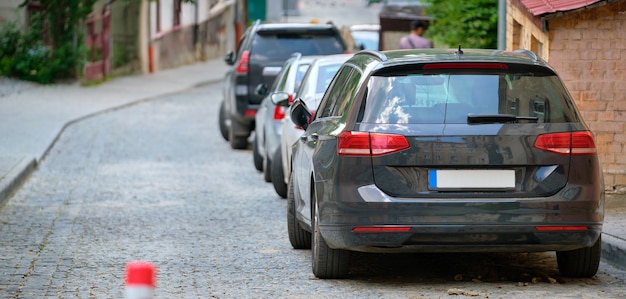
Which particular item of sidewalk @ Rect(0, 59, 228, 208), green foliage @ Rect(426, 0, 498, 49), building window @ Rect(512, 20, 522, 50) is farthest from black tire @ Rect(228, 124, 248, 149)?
building window @ Rect(512, 20, 522, 50)

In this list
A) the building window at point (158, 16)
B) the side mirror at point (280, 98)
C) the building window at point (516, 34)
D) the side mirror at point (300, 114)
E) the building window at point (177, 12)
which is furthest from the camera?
the building window at point (177, 12)

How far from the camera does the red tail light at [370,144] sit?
7.98 m

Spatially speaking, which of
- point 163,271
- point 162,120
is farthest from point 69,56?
point 163,271

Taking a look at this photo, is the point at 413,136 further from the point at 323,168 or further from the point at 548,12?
the point at 548,12

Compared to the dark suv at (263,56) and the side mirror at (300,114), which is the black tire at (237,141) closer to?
the dark suv at (263,56)

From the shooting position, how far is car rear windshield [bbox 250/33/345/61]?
19.3 metres

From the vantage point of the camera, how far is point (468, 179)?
26.1ft

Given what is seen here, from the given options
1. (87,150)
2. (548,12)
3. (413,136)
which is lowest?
(87,150)

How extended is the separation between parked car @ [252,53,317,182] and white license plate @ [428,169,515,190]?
20.4 ft

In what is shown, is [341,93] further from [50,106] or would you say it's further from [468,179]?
[50,106]

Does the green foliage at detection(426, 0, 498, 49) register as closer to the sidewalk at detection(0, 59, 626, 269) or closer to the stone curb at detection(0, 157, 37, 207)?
the sidewalk at detection(0, 59, 626, 269)

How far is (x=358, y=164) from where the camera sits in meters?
8.05

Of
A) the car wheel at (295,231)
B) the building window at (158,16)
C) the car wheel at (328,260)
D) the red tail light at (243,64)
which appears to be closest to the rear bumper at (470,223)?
the car wheel at (328,260)

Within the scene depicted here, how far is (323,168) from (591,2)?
444 centimetres
